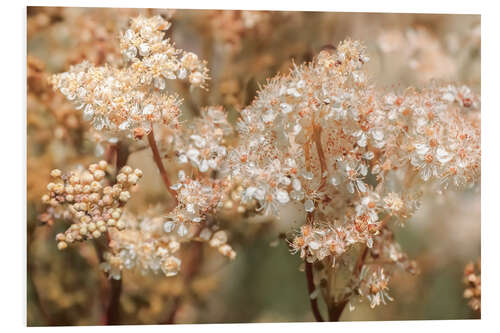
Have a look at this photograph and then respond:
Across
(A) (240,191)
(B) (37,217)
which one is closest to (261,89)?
(A) (240,191)

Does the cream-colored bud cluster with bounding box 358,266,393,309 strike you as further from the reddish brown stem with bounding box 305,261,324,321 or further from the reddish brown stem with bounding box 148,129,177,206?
the reddish brown stem with bounding box 148,129,177,206

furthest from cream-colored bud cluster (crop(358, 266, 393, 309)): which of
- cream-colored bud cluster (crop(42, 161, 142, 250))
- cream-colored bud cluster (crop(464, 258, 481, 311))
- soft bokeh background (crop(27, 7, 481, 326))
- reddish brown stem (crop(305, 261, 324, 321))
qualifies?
cream-colored bud cluster (crop(42, 161, 142, 250))

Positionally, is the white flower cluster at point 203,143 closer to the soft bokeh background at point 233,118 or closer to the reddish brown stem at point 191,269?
the soft bokeh background at point 233,118

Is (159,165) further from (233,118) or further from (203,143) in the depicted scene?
(233,118)

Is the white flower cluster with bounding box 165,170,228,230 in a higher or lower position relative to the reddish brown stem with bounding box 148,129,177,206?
lower

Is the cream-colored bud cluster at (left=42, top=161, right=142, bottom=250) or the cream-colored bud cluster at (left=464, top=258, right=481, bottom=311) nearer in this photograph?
the cream-colored bud cluster at (left=42, top=161, right=142, bottom=250)
